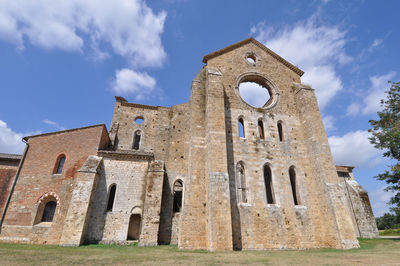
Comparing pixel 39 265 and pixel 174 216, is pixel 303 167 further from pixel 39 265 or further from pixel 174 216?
pixel 39 265

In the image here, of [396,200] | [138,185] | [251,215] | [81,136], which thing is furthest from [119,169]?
[396,200]

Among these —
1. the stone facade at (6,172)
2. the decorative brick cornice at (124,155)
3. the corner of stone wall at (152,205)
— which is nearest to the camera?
the corner of stone wall at (152,205)

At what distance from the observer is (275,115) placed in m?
14.5

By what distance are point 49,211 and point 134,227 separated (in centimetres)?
552

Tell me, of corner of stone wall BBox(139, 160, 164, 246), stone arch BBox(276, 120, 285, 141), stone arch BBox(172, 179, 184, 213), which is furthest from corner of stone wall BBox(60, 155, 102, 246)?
stone arch BBox(276, 120, 285, 141)

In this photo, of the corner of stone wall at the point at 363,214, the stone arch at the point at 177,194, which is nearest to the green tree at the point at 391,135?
the corner of stone wall at the point at 363,214

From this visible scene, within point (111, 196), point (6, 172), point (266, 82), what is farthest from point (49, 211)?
point (266, 82)

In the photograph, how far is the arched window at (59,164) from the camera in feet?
44.6

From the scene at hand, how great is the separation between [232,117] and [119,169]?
8476 mm

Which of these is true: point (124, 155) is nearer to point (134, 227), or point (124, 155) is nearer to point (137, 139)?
point (137, 139)

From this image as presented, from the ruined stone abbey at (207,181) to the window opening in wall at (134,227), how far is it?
0.21ft

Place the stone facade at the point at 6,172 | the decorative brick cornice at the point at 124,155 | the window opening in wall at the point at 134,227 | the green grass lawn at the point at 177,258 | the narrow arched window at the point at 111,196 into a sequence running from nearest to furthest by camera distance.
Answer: the green grass lawn at the point at 177,258 → the window opening in wall at the point at 134,227 → the narrow arched window at the point at 111,196 → the stone facade at the point at 6,172 → the decorative brick cornice at the point at 124,155

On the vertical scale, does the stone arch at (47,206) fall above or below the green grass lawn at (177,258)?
above

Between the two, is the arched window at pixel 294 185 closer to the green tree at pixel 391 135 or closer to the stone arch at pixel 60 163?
the green tree at pixel 391 135
